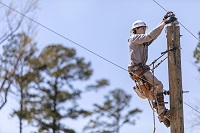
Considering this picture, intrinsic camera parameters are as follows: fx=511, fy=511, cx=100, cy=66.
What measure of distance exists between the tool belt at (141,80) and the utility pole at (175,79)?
0.27 metres

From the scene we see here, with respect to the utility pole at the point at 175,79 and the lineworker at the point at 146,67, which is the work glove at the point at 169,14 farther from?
the utility pole at the point at 175,79

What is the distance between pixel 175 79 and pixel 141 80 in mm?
397

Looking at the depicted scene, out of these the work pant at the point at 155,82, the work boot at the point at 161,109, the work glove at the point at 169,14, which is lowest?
the work boot at the point at 161,109

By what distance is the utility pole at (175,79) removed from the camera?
5.71m

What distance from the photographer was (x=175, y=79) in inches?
Result: 228

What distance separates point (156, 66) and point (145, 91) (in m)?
0.32

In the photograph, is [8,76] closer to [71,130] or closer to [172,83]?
[71,130]

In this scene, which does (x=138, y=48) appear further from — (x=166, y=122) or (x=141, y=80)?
(x=166, y=122)

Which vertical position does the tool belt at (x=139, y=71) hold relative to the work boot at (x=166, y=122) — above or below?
above

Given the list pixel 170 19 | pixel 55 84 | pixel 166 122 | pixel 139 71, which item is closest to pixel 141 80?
pixel 139 71

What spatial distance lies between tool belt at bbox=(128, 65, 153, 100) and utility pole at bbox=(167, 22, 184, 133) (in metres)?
0.27

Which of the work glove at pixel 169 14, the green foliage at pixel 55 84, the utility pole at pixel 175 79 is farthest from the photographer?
the green foliage at pixel 55 84

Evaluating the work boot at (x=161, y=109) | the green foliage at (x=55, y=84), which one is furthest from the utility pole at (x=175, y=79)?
the green foliage at (x=55, y=84)

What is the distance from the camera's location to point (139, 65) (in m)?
5.87
